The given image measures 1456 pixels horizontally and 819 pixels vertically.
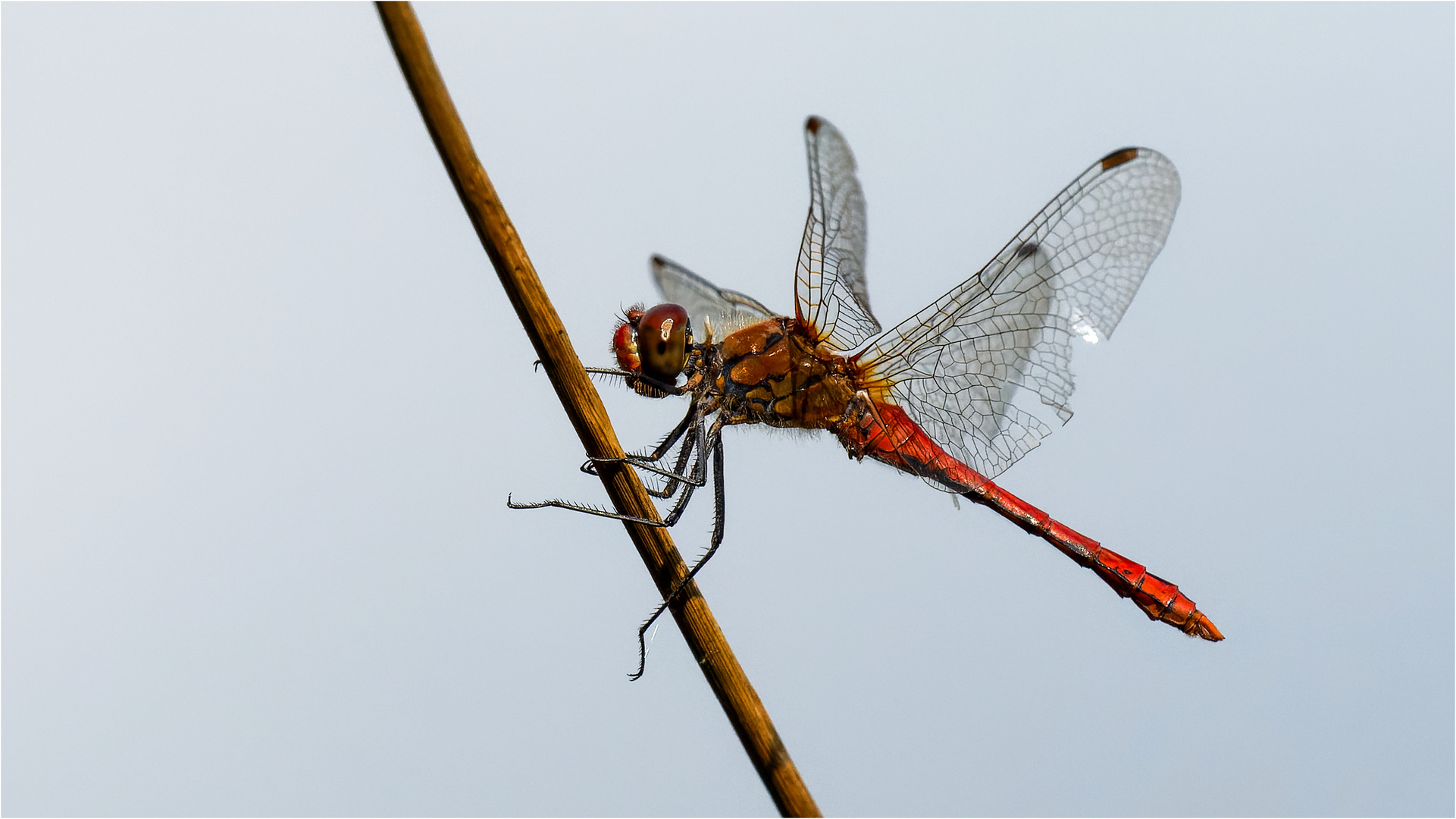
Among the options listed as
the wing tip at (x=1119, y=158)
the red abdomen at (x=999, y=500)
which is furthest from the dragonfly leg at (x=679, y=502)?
the wing tip at (x=1119, y=158)

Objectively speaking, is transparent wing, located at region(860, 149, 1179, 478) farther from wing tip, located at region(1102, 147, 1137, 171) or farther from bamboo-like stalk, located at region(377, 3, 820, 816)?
bamboo-like stalk, located at region(377, 3, 820, 816)

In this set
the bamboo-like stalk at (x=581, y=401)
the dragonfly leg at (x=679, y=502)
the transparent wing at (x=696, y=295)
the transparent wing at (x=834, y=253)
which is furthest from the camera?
the transparent wing at (x=696, y=295)

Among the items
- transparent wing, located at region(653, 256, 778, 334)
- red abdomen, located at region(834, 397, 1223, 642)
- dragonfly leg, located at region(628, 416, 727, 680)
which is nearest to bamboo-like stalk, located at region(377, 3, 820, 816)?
dragonfly leg, located at region(628, 416, 727, 680)

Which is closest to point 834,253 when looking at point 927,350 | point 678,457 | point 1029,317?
point 927,350

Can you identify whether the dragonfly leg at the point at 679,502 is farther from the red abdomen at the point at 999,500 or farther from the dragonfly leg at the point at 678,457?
the red abdomen at the point at 999,500

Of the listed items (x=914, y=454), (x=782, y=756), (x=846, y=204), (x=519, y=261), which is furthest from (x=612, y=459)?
(x=846, y=204)

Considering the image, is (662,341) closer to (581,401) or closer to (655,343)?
(655,343)
